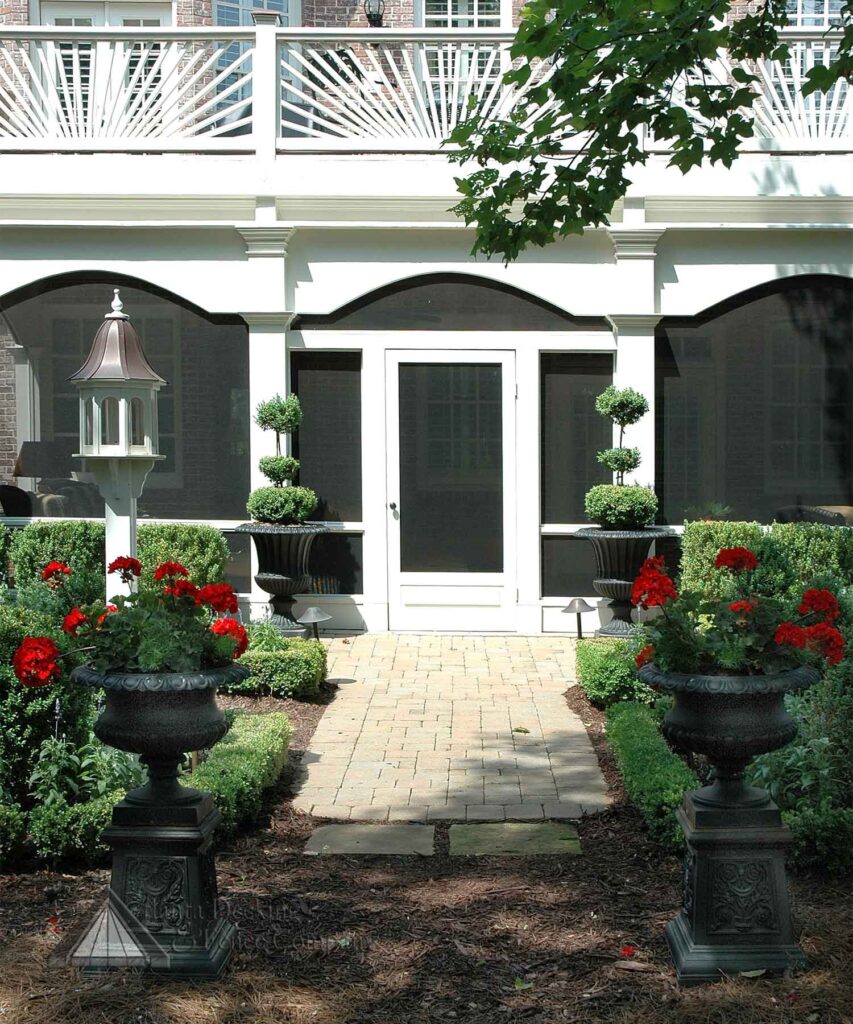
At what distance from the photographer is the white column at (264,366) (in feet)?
35.7

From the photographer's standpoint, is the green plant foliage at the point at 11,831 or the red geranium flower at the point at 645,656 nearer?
the red geranium flower at the point at 645,656

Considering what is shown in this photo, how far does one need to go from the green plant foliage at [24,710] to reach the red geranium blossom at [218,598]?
35.8 inches

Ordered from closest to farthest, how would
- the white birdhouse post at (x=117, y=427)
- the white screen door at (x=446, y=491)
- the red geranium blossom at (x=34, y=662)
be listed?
the red geranium blossom at (x=34, y=662), the white birdhouse post at (x=117, y=427), the white screen door at (x=446, y=491)

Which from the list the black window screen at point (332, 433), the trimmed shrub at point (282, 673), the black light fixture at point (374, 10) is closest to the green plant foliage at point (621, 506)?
the black window screen at point (332, 433)

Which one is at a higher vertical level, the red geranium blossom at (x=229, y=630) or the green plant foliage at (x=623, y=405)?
the green plant foliage at (x=623, y=405)

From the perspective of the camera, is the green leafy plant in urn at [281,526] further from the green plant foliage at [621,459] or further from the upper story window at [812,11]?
the upper story window at [812,11]

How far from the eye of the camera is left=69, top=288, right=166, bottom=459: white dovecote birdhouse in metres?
7.53

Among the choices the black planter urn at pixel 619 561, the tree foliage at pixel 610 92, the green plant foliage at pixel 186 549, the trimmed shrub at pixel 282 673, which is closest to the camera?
the tree foliage at pixel 610 92

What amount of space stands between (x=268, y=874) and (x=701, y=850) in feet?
6.62

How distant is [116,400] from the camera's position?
7.66m

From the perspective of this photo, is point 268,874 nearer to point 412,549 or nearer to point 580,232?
point 580,232

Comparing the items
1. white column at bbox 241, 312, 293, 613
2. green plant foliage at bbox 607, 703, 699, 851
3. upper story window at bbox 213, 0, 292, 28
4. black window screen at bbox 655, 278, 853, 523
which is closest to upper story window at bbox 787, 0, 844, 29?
black window screen at bbox 655, 278, 853, 523

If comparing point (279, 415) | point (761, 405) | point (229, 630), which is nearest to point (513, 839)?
point (229, 630)

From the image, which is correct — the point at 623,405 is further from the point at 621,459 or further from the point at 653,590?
the point at 653,590
